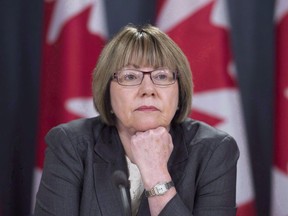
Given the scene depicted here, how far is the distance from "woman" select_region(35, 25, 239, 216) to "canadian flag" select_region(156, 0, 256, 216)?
1.49 feet

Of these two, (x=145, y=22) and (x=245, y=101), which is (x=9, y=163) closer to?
(x=145, y=22)

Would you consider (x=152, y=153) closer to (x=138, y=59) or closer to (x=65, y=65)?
(x=138, y=59)

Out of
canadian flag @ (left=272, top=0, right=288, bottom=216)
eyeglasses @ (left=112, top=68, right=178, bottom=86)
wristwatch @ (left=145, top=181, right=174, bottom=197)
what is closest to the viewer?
wristwatch @ (left=145, top=181, right=174, bottom=197)

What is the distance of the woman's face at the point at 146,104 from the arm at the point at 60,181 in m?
0.20

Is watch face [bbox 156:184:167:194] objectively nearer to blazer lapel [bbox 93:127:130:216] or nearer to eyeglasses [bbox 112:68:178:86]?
blazer lapel [bbox 93:127:130:216]

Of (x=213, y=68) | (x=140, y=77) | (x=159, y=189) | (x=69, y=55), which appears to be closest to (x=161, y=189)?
(x=159, y=189)

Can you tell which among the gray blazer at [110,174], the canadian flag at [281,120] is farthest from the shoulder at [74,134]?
the canadian flag at [281,120]

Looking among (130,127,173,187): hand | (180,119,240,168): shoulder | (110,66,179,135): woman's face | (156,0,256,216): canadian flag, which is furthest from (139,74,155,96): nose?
(156,0,256,216): canadian flag

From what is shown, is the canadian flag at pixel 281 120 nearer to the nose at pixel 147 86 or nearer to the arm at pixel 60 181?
the nose at pixel 147 86

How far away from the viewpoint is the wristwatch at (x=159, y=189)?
5.15 feet

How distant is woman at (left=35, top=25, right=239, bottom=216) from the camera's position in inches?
64.0

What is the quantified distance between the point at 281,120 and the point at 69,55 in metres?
0.93

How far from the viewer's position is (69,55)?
2.28 m

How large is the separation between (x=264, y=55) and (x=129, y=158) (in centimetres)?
82
